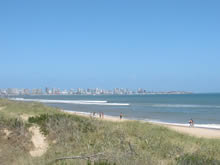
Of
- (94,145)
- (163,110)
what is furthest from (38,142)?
(163,110)

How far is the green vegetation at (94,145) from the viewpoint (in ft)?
22.9

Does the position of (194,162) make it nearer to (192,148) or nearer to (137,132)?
(192,148)

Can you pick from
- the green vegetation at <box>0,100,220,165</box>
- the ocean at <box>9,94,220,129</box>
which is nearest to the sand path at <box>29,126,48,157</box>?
the green vegetation at <box>0,100,220,165</box>

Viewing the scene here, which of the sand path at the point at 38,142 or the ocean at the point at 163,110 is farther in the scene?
the ocean at the point at 163,110

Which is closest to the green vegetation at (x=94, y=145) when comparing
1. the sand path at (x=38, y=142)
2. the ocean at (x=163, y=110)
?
the sand path at (x=38, y=142)

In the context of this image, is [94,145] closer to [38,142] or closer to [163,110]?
[38,142]

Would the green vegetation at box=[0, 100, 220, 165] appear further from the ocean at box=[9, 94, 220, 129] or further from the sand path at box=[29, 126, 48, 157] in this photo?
the ocean at box=[9, 94, 220, 129]

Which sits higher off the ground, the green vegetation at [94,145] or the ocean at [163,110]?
the green vegetation at [94,145]

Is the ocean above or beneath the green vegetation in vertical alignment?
beneath

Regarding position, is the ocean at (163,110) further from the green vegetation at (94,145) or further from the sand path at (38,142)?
the sand path at (38,142)

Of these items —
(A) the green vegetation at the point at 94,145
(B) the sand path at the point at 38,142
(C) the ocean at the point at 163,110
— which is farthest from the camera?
(C) the ocean at the point at 163,110

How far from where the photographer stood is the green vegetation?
6.97m

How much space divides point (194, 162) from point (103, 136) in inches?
156

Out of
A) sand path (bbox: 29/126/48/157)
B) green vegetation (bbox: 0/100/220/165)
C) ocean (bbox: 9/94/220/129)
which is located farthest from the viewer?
ocean (bbox: 9/94/220/129)
